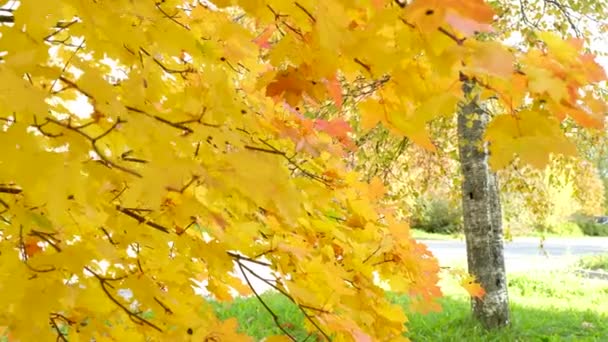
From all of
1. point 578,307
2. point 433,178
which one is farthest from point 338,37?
point 578,307

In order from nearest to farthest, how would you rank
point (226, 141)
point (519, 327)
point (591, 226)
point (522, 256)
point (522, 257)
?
point (226, 141) < point (519, 327) < point (522, 257) < point (522, 256) < point (591, 226)

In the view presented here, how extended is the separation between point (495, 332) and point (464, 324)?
27 centimetres

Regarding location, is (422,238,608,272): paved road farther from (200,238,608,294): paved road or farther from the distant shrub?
the distant shrub

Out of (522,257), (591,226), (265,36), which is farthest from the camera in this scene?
(591,226)

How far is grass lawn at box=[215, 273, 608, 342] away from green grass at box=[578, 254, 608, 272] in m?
4.46

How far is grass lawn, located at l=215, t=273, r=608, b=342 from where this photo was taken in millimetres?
4777

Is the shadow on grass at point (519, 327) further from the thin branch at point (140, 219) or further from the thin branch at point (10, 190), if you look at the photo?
the thin branch at point (10, 190)

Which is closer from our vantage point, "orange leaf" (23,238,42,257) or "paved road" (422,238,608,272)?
"orange leaf" (23,238,42,257)

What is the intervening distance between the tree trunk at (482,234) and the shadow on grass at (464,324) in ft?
0.50

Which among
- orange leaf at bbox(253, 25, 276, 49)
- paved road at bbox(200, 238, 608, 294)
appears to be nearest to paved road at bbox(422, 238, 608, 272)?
paved road at bbox(200, 238, 608, 294)

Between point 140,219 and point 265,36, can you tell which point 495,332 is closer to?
point 265,36

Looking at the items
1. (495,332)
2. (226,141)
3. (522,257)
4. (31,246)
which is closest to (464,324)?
(495,332)

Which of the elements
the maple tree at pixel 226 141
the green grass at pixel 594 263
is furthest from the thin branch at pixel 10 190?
the green grass at pixel 594 263

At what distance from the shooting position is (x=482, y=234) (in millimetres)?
4902
